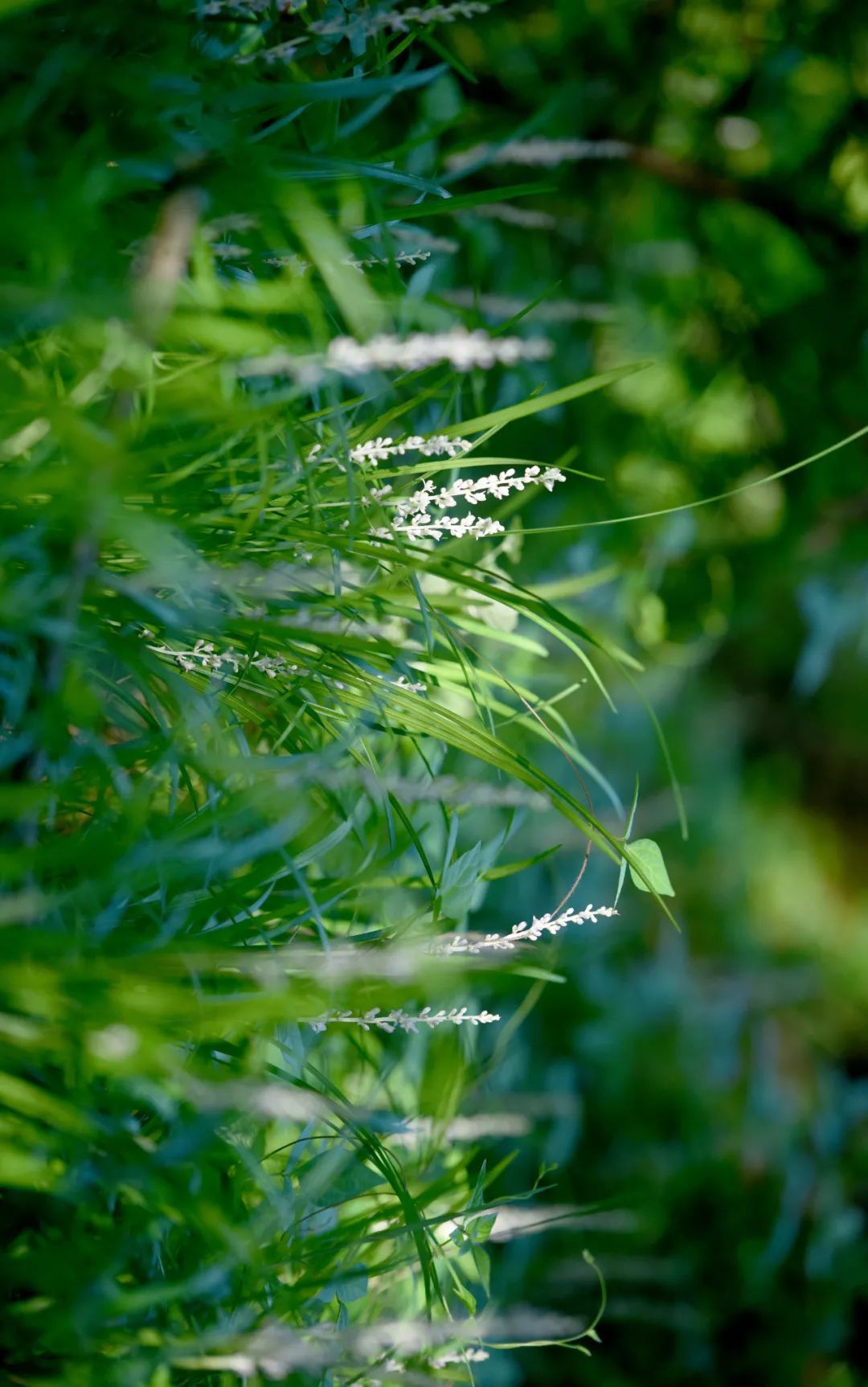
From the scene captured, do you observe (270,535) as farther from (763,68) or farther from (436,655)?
(763,68)

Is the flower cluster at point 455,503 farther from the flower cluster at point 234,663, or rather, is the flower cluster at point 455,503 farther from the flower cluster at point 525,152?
the flower cluster at point 525,152

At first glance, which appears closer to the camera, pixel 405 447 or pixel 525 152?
pixel 405 447

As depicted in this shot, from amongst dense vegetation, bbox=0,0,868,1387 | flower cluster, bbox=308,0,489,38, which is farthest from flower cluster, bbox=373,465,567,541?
flower cluster, bbox=308,0,489,38

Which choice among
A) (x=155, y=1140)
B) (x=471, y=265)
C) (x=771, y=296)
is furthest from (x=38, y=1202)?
(x=771, y=296)

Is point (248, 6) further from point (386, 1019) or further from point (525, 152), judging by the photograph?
point (386, 1019)

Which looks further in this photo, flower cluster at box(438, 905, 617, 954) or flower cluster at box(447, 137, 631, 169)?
flower cluster at box(447, 137, 631, 169)

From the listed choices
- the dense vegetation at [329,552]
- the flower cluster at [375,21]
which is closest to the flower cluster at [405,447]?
the dense vegetation at [329,552]

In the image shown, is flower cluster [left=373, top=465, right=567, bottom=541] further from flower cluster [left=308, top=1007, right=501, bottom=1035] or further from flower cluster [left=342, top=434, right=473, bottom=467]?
flower cluster [left=308, top=1007, right=501, bottom=1035]

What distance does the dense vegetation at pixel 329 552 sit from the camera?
185 mm

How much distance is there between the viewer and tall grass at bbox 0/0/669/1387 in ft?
0.58

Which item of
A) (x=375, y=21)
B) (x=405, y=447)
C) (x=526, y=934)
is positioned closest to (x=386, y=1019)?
(x=526, y=934)

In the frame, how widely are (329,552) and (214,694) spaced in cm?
5

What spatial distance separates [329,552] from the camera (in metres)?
0.26

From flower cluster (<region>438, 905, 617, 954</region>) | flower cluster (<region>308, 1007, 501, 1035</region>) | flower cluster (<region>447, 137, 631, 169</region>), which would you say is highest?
flower cluster (<region>447, 137, 631, 169</region>)
